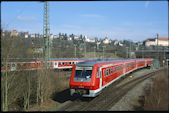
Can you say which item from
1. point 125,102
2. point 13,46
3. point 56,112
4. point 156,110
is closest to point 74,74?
point 56,112

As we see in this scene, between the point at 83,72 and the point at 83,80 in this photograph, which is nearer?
the point at 83,80

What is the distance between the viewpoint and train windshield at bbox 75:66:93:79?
12.0 meters

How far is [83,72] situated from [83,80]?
1.92 feet

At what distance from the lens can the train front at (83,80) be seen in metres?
11.7

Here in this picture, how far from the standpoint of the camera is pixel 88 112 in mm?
10062

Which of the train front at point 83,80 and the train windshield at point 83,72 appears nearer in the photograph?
the train front at point 83,80

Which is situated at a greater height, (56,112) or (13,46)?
(13,46)

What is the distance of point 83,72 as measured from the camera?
40.2ft

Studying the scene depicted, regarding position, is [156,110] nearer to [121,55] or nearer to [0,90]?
[0,90]

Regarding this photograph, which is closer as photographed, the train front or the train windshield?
the train front

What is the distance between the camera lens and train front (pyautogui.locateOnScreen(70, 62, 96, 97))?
460 inches

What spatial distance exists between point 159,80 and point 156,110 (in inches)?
43.7

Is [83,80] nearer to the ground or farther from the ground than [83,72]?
nearer to the ground

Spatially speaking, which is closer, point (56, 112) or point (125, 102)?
point (56, 112)
